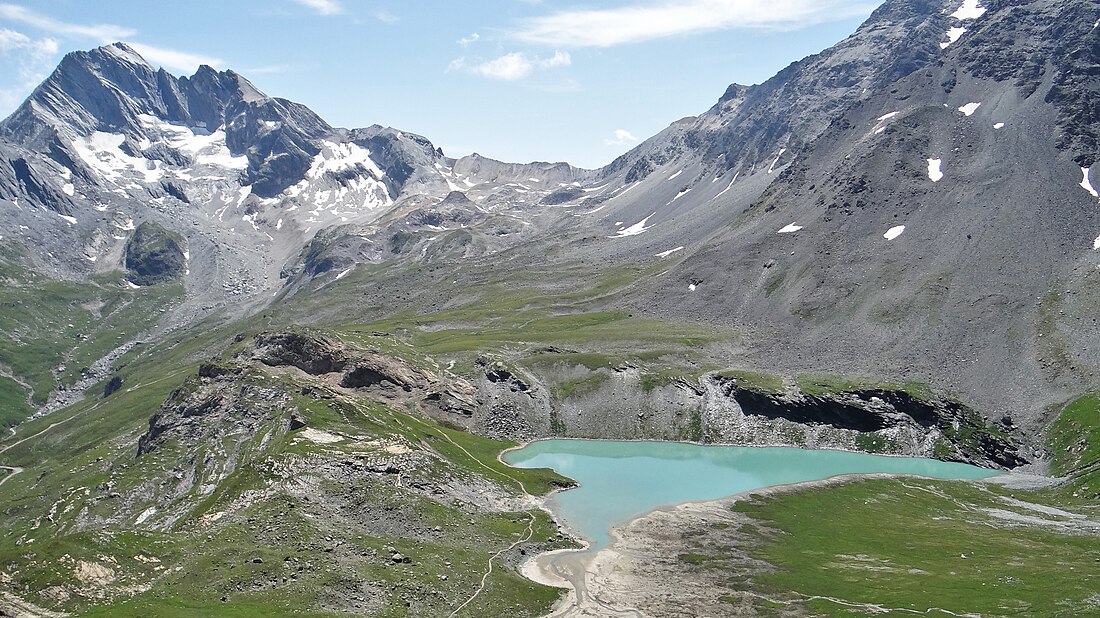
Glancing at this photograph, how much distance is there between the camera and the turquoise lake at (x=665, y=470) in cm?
11000

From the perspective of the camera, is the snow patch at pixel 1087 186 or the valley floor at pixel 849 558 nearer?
the valley floor at pixel 849 558

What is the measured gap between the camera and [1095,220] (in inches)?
7234

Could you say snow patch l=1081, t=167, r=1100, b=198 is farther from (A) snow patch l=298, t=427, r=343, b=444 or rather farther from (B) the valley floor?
(A) snow patch l=298, t=427, r=343, b=444

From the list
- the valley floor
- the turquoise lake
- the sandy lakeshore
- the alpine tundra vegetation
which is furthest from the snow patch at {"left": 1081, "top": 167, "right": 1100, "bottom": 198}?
the sandy lakeshore

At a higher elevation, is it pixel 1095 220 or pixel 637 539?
pixel 1095 220

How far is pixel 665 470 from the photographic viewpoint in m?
132

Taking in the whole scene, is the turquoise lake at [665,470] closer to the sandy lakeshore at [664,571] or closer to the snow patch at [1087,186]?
the sandy lakeshore at [664,571]

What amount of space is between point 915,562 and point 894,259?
130 metres

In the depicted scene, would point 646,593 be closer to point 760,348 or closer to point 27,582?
point 27,582

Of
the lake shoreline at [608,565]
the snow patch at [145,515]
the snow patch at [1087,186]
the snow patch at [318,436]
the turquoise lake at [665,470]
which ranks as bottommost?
the snow patch at [145,515]

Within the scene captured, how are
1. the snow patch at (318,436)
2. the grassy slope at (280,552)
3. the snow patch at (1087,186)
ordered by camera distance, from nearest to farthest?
the grassy slope at (280,552) → the snow patch at (318,436) → the snow patch at (1087,186)

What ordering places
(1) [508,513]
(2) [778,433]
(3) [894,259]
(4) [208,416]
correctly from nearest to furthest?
(1) [508,513], (4) [208,416], (2) [778,433], (3) [894,259]

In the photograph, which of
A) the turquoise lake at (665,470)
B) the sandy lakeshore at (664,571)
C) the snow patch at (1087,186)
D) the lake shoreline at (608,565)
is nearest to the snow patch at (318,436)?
the lake shoreline at (608,565)

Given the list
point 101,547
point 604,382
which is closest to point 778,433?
point 604,382
